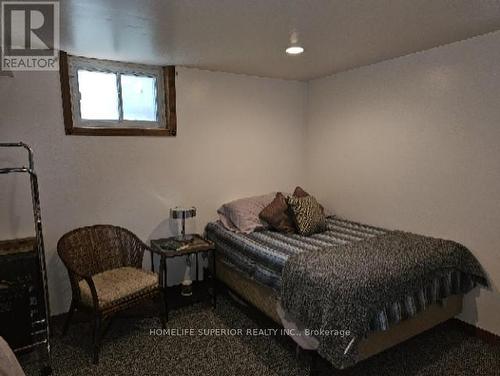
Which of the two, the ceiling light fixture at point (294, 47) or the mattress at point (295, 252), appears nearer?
the mattress at point (295, 252)

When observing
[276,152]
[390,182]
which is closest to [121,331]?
[276,152]

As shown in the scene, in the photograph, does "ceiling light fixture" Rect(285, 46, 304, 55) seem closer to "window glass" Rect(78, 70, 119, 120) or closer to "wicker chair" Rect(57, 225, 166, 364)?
"window glass" Rect(78, 70, 119, 120)

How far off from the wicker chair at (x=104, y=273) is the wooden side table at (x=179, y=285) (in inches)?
6.3

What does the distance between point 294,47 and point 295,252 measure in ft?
5.25

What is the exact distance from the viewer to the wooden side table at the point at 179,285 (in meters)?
2.77

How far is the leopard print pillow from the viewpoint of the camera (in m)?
3.02

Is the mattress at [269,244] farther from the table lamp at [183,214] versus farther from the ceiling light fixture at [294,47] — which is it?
the ceiling light fixture at [294,47]

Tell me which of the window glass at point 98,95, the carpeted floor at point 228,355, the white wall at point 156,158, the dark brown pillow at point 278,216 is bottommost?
the carpeted floor at point 228,355

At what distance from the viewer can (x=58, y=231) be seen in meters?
2.68

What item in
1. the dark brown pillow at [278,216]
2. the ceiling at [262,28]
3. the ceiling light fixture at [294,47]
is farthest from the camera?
the dark brown pillow at [278,216]

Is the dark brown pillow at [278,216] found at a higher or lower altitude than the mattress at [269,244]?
higher

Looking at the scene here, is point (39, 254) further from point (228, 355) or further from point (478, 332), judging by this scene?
point (478, 332)

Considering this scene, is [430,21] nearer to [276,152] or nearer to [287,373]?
[276,152]

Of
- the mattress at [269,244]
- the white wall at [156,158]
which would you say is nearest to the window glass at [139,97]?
the white wall at [156,158]
